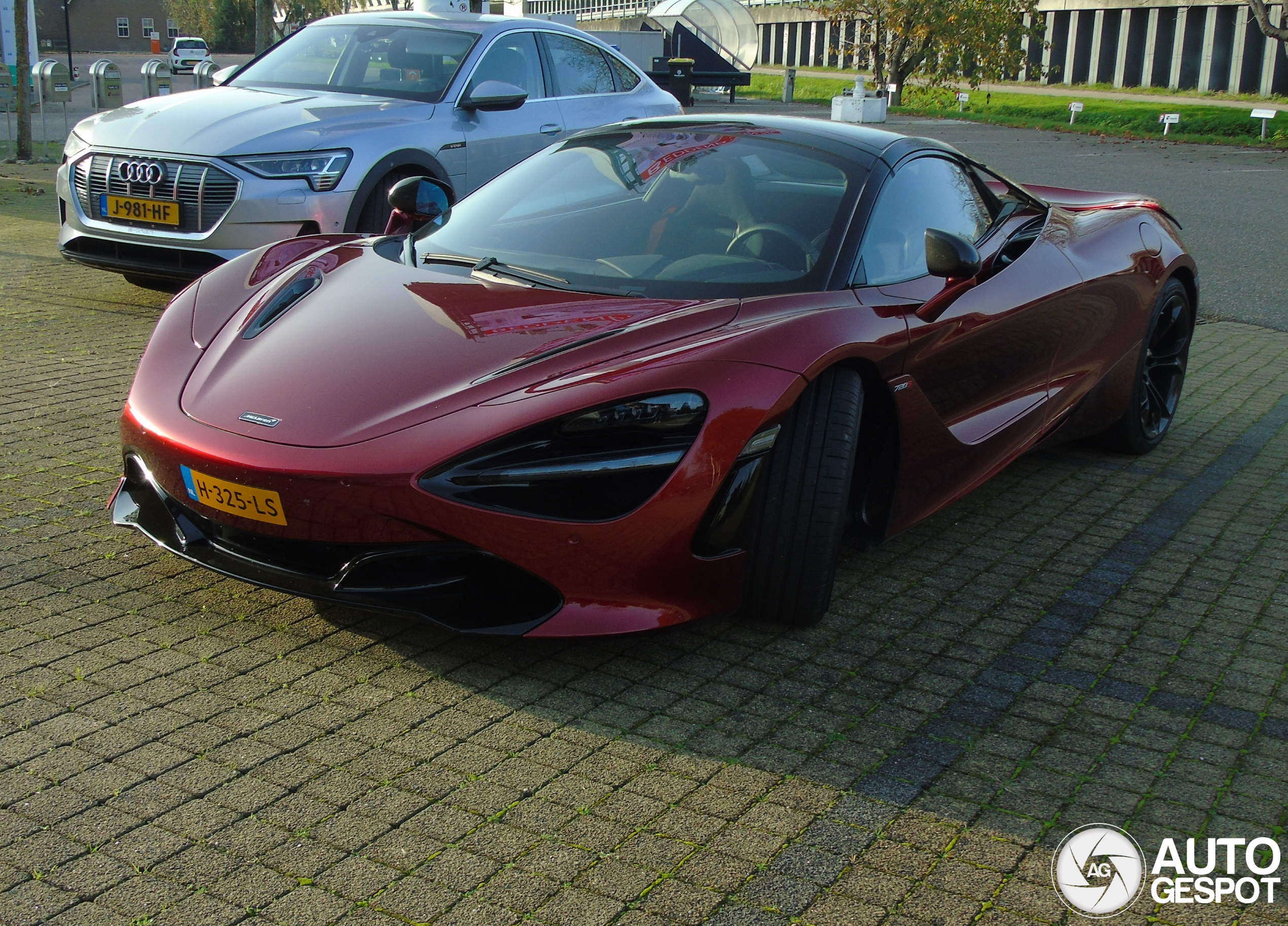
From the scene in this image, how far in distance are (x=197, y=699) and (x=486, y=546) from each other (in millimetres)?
782

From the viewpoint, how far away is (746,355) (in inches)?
127

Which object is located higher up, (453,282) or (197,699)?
(453,282)

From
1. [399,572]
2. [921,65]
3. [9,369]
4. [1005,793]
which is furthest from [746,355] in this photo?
[921,65]

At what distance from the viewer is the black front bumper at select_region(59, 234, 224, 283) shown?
6.74 meters

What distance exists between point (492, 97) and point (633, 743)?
578cm

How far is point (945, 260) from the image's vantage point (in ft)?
12.6

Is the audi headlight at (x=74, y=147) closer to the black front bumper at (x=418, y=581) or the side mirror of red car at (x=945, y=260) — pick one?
the black front bumper at (x=418, y=581)

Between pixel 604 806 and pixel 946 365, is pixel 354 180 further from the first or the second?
pixel 604 806

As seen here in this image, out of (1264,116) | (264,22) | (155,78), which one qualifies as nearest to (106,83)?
(155,78)

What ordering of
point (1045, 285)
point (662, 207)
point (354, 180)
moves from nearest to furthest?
point (662, 207)
point (1045, 285)
point (354, 180)

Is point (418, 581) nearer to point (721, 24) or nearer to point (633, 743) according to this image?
point (633, 743)

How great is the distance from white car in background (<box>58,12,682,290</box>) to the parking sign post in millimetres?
22918

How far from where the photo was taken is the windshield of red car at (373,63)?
798 centimetres

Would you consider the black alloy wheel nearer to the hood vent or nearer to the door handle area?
the door handle area
